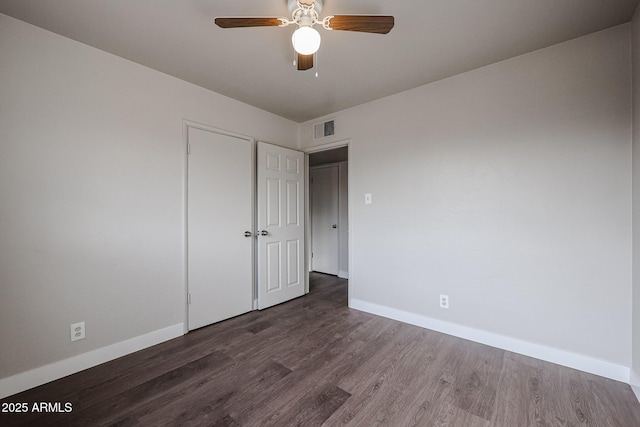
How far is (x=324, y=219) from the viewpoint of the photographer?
5.01 m

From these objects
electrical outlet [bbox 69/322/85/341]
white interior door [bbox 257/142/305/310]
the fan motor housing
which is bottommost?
electrical outlet [bbox 69/322/85/341]

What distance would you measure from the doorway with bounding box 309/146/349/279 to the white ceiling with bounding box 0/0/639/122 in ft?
6.97

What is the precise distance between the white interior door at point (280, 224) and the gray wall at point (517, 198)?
3.53 ft

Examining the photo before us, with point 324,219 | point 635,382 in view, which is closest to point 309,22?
point 635,382

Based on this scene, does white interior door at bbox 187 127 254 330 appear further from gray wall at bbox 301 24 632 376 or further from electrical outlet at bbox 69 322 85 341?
gray wall at bbox 301 24 632 376

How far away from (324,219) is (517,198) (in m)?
3.26

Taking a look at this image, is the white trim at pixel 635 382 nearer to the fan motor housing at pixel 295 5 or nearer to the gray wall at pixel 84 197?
the fan motor housing at pixel 295 5

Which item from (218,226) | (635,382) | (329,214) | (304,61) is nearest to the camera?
(635,382)

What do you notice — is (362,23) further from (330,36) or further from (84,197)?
(84,197)

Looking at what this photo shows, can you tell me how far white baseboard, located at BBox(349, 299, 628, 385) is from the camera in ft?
6.01

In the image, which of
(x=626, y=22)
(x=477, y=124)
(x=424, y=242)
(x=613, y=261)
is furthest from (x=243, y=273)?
(x=626, y=22)

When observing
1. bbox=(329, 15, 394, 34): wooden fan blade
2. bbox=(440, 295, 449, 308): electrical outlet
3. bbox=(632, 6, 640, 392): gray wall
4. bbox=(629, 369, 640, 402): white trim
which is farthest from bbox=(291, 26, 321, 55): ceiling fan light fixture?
bbox=(629, 369, 640, 402): white trim

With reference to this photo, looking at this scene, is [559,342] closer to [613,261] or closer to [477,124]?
[613,261]

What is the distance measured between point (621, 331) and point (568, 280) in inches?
16.3
